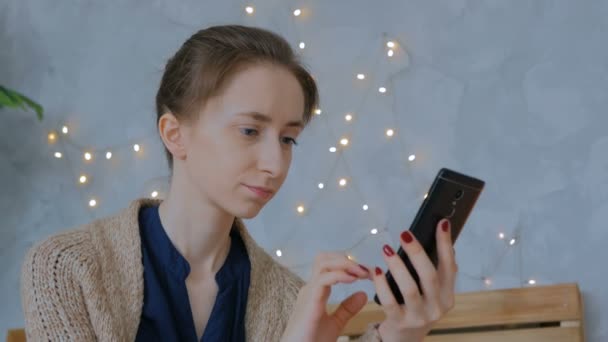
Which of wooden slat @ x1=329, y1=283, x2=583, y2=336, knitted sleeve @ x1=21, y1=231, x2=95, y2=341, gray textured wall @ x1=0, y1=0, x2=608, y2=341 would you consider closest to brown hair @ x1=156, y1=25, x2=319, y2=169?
knitted sleeve @ x1=21, y1=231, x2=95, y2=341

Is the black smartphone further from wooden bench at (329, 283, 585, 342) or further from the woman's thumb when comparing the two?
wooden bench at (329, 283, 585, 342)

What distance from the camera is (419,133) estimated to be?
205cm

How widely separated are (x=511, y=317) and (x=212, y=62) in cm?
83

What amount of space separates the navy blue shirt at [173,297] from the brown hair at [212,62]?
0.17 metres

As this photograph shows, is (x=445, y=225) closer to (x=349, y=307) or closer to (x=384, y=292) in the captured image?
(x=384, y=292)

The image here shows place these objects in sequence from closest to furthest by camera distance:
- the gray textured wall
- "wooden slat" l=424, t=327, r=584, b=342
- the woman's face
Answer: the woman's face → "wooden slat" l=424, t=327, r=584, b=342 → the gray textured wall

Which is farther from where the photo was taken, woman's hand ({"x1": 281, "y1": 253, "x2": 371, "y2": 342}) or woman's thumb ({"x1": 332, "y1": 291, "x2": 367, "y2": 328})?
woman's thumb ({"x1": 332, "y1": 291, "x2": 367, "y2": 328})

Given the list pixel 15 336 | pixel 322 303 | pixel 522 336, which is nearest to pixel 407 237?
pixel 322 303

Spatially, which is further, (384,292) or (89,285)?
(89,285)

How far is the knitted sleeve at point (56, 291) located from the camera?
1.14 metres

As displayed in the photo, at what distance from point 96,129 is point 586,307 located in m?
1.25

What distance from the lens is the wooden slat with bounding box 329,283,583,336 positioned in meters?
1.67

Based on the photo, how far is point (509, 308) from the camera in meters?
1.73

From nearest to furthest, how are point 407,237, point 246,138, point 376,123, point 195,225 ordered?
point 407,237 → point 246,138 → point 195,225 → point 376,123
